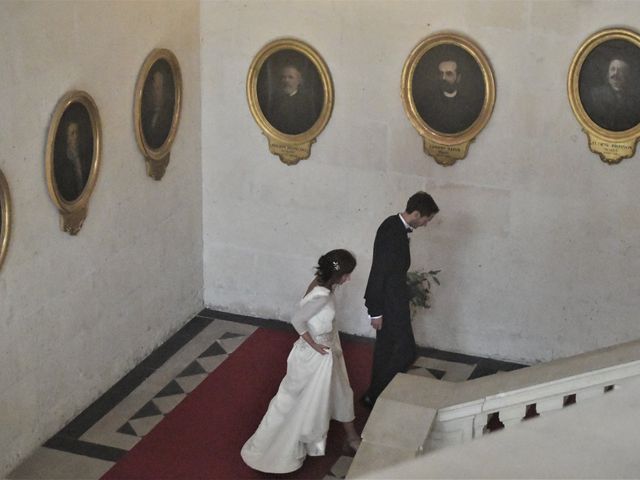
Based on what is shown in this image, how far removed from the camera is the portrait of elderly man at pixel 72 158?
8.89 m

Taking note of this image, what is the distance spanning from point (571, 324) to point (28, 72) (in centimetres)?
544

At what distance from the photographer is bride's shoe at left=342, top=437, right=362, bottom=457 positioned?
9.23 meters

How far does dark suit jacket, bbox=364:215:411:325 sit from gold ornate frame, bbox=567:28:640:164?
200cm

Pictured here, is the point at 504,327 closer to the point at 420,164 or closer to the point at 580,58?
the point at 420,164

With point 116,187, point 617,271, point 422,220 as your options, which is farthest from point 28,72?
point 617,271

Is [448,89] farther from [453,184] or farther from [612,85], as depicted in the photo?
[612,85]

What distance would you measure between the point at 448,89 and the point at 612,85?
4.76 feet

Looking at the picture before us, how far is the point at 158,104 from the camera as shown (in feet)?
34.2

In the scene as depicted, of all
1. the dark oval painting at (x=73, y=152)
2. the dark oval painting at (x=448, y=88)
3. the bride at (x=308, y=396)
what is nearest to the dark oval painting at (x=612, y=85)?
the dark oval painting at (x=448, y=88)

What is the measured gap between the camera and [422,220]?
359 inches

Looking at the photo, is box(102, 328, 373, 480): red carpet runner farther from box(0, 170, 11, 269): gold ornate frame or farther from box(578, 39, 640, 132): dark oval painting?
box(578, 39, 640, 132): dark oval painting

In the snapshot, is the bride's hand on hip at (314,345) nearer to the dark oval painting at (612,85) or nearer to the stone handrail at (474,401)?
the stone handrail at (474,401)

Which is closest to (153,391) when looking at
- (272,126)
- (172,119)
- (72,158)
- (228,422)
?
(228,422)

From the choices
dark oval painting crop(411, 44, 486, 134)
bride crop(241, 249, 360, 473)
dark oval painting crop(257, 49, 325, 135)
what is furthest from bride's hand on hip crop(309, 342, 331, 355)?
dark oval painting crop(257, 49, 325, 135)
